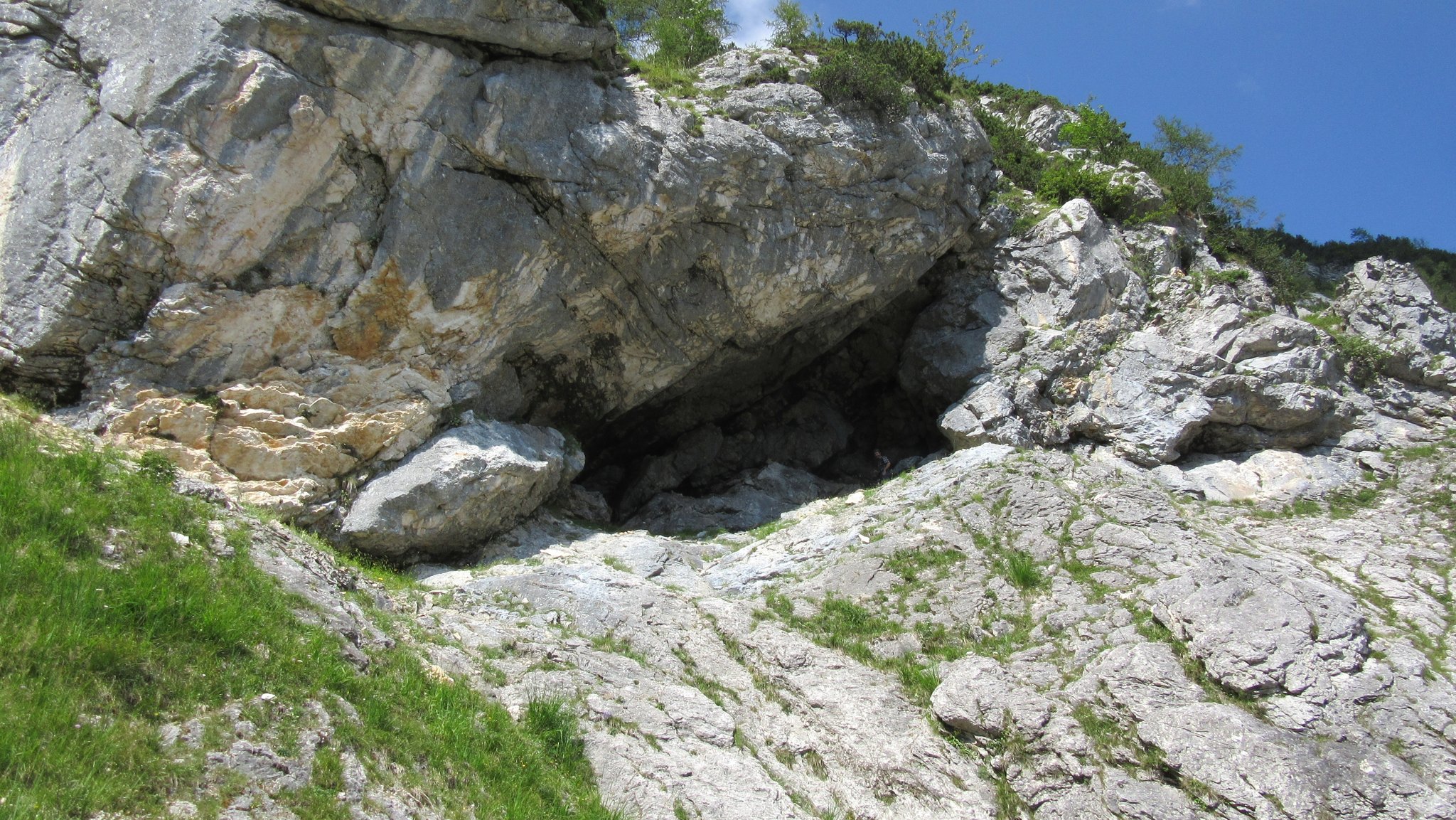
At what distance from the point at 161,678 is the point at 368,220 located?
871 cm

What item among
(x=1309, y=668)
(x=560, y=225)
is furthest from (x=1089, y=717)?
(x=560, y=225)

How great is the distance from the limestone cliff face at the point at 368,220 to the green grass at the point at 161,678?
310 centimetres

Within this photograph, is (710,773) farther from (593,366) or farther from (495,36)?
(495,36)

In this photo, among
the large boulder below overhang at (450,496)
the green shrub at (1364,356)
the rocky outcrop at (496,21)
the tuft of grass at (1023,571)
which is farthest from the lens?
the green shrub at (1364,356)

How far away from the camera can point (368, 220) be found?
13.8 meters

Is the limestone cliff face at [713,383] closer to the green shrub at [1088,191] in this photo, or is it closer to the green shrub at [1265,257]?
the green shrub at [1088,191]

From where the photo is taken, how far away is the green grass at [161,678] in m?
6.14

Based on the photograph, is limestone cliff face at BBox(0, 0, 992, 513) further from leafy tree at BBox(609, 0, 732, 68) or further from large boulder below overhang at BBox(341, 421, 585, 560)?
leafy tree at BBox(609, 0, 732, 68)

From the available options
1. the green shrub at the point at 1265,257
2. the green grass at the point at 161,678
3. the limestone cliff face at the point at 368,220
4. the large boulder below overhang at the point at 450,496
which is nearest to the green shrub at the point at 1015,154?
the green shrub at the point at 1265,257

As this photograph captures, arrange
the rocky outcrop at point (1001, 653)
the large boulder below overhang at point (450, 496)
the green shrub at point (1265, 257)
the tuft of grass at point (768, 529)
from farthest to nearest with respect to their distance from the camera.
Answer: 1. the green shrub at point (1265, 257)
2. the tuft of grass at point (768, 529)
3. the large boulder below overhang at point (450, 496)
4. the rocky outcrop at point (1001, 653)

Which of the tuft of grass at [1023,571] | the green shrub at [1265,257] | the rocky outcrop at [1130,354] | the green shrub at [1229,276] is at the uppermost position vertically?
the green shrub at [1265,257]

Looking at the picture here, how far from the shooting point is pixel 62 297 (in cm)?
1198

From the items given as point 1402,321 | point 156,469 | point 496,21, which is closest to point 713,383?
point 496,21

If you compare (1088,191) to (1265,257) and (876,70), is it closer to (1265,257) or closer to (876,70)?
(1265,257)
